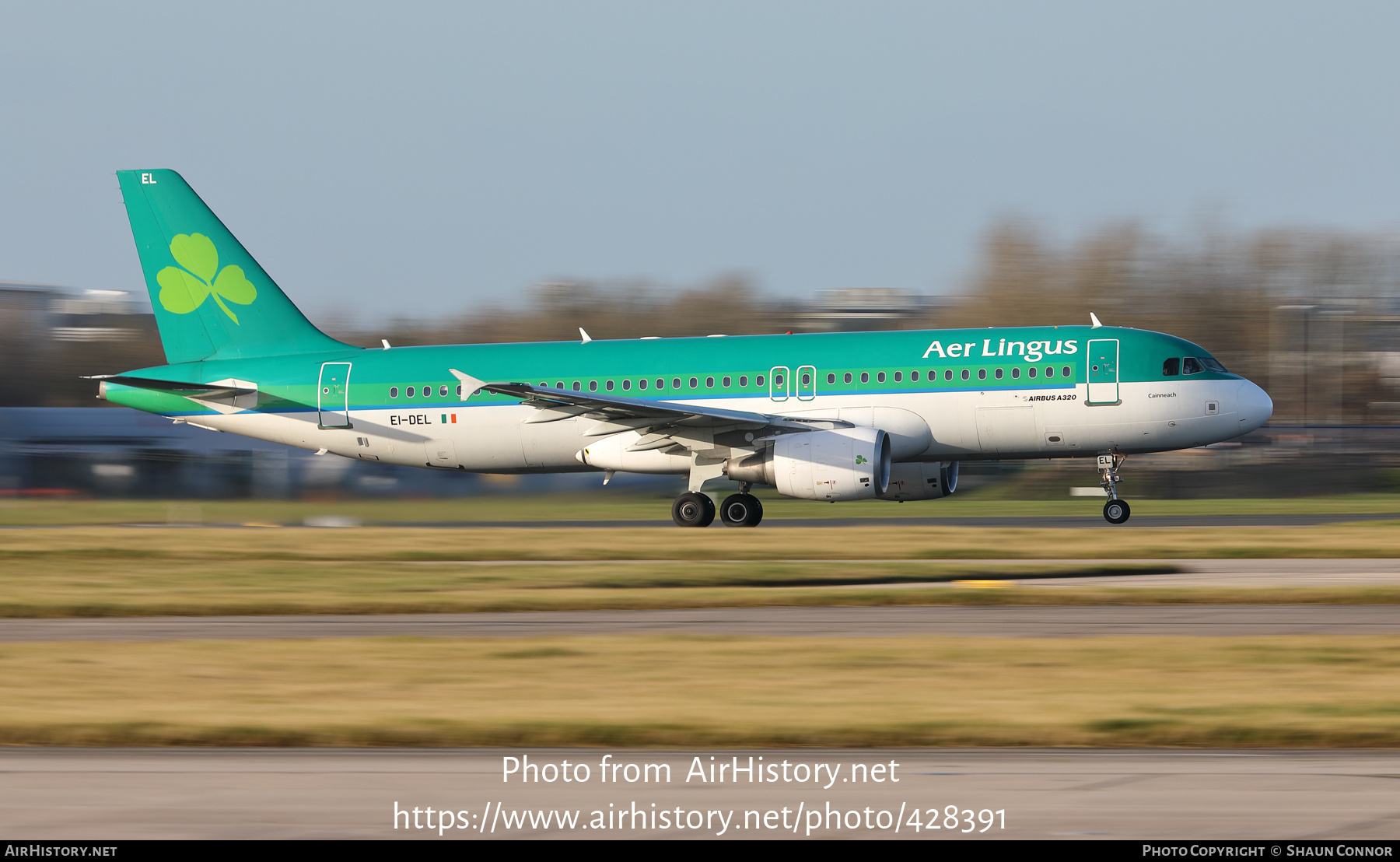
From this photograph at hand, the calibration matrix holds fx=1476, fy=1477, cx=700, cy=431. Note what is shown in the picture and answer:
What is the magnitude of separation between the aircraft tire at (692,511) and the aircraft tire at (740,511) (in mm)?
337

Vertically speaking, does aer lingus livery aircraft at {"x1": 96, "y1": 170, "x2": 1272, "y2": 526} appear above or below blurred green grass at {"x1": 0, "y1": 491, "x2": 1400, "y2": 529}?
above

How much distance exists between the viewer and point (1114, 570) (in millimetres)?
21484

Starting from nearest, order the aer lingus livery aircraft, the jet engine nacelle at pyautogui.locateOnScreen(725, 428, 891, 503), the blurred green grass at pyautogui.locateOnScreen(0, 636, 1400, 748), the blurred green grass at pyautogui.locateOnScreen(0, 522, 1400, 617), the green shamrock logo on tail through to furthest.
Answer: the blurred green grass at pyautogui.locateOnScreen(0, 636, 1400, 748) < the blurred green grass at pyautogui.locateOnScreen(0, 522, 1400, 617) < the jet engine nacelle at pyautogui.locateOnScreen(725, 428, 891, 503) < the aer lingus livery aircraft < the green shamrock logo on tail

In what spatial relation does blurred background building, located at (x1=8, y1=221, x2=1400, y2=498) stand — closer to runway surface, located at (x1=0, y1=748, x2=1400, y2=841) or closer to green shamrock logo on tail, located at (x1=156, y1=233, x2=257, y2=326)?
green shamrock logo on tail, located at (x1=156, y1=233, x2=257, y2=326)

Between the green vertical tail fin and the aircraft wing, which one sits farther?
the green vertical tail fin

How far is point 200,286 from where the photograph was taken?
3384 centimetres

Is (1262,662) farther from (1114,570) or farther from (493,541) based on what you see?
(493,541)

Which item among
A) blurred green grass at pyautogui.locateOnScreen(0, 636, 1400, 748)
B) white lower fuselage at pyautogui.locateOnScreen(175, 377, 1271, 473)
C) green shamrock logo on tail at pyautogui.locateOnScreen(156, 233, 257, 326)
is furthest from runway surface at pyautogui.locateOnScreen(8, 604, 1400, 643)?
green shamrock logo on tail at pyautogui.locateOnScreen(156, 233, 257, 326)

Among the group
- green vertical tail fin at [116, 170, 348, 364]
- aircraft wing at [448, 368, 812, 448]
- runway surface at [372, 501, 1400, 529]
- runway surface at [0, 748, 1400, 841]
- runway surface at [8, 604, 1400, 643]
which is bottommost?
runway surface at [0, 748, 1400, 841]

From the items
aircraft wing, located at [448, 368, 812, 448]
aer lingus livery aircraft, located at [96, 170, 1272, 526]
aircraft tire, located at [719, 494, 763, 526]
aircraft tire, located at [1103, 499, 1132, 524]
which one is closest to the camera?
aircraft wing, located at [448, 368, 812, 448]

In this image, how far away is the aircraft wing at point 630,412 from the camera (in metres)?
29.2

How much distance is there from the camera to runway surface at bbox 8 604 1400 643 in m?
15.6

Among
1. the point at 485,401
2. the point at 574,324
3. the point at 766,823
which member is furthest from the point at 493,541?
the point at 574,324

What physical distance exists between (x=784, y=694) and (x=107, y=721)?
5064 mm
